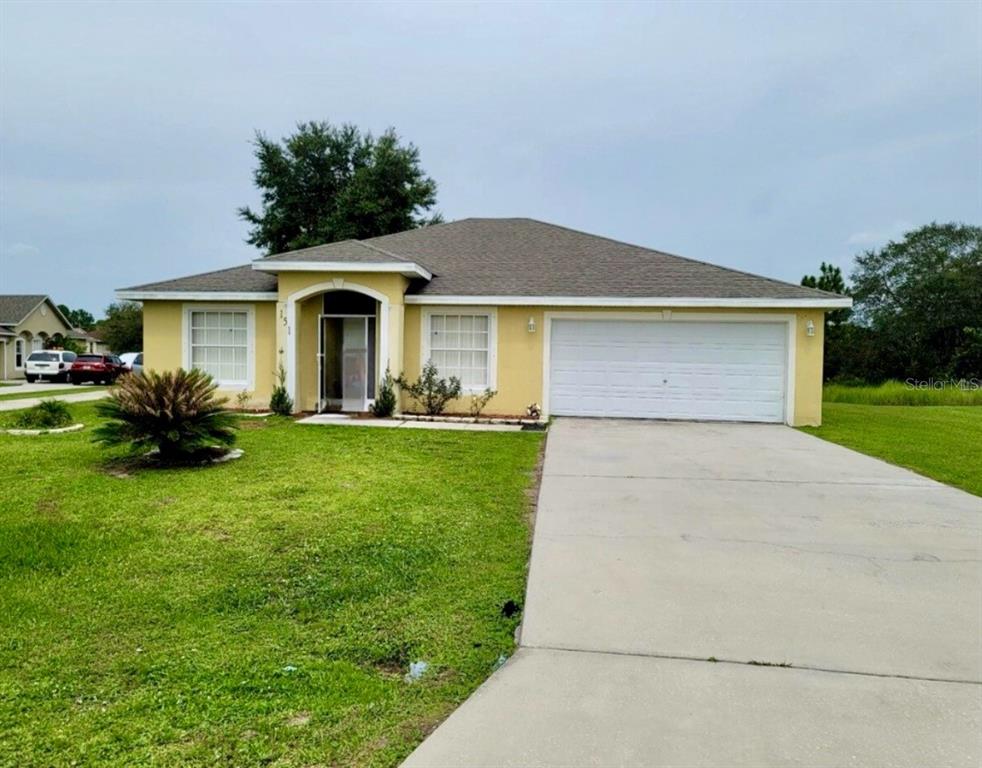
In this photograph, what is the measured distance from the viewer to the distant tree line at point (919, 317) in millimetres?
37688

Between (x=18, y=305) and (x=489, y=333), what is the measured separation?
38838 millimetres

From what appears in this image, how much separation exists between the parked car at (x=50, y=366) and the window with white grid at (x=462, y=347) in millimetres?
23920

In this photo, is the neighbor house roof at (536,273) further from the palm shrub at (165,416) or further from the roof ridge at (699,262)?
the palm shrub at (165,416)

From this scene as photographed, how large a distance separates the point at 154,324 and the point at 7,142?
34.4 feet

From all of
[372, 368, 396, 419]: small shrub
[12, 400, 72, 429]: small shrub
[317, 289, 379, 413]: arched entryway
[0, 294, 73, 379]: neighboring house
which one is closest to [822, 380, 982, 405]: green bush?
[372, 368, 396, 419]: small shrub

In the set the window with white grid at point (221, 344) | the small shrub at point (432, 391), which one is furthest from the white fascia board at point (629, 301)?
the window with white grid at point (221, 344)

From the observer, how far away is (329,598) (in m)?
3.99

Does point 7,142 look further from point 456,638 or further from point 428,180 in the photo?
point 456,638

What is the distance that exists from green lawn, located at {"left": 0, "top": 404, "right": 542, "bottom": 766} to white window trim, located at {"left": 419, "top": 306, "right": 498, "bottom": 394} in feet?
21.6

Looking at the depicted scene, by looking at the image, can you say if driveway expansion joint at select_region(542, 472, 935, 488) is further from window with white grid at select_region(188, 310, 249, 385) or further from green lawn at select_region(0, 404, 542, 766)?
window with white grid at select_region(188, 310, 249, 385)

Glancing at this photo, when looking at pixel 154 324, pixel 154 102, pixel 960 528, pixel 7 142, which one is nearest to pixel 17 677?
pixel 960 528

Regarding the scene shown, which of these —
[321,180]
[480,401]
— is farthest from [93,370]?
[480,401]

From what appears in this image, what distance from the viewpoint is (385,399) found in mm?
12953

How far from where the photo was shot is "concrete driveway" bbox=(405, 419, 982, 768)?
253cm
